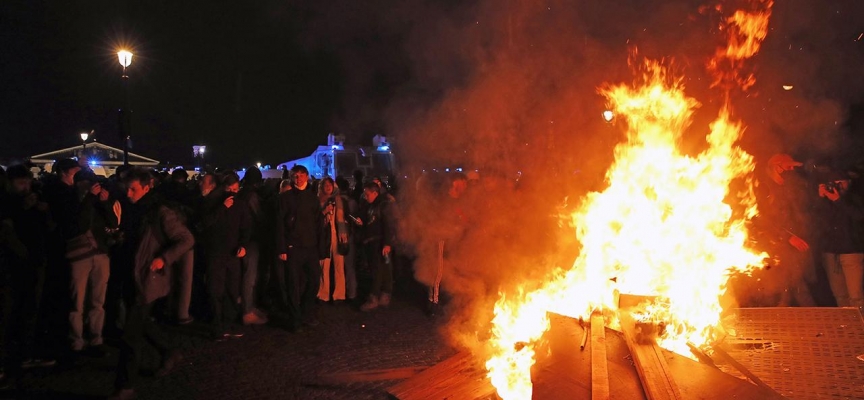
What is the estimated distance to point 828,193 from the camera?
22.0 feet

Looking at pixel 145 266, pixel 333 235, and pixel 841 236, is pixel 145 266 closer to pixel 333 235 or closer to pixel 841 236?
pixel 333 235

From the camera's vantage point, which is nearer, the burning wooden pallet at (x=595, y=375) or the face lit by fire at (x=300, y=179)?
the burning wooden pallet at (x=595, y=375)

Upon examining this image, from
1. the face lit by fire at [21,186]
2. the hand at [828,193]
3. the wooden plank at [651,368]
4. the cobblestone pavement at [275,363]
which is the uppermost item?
the face lit by fire at [21,186]

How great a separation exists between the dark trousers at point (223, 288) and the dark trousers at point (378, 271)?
81.3 inches

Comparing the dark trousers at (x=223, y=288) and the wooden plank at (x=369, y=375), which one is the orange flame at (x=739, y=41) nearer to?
the wooden plank at (x=369, y=375)

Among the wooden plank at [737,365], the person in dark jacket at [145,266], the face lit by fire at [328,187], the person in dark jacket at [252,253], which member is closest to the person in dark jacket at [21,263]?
the person in dark jacket at [145,266]

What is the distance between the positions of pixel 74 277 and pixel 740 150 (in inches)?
292

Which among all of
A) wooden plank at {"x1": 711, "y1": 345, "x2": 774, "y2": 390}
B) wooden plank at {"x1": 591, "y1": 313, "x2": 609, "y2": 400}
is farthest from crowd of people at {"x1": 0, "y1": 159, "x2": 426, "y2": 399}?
wooden plank at {"x1": 711, "y1": 345, "x2": 774, "y2": 390}

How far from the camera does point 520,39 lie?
8664 mm

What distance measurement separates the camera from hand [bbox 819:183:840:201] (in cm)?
666

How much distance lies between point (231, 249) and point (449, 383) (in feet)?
12.8

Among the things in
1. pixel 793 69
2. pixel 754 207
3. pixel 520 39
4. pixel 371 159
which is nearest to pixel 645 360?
pixel 754 207

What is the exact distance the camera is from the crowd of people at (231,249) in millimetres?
5070

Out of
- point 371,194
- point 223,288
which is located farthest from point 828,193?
point 223,288
